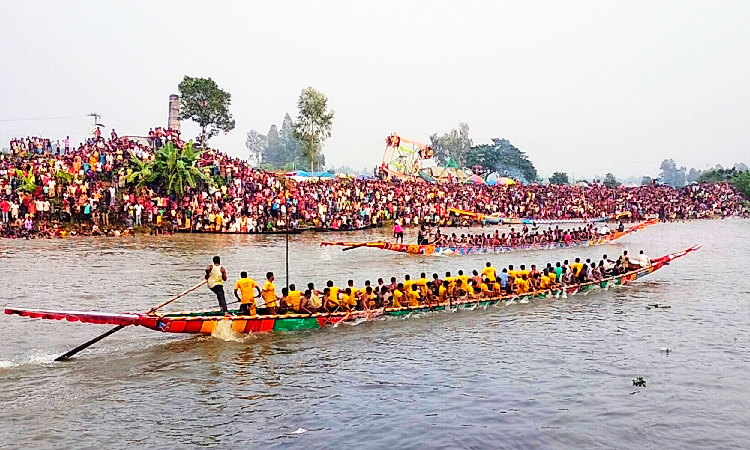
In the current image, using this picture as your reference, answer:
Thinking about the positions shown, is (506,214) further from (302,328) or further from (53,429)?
(53,429)

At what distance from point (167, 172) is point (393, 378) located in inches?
988

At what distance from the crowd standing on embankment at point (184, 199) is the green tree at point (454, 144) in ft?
169

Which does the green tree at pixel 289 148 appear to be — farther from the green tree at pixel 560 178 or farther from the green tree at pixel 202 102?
the green tree at pixel 202 102

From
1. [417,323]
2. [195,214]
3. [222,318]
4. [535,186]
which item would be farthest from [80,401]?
[535,186]

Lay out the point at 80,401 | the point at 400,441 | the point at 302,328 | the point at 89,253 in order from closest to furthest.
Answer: the point at 400,441 < the point at 80,401 < the point at 302,328 < the point at 89,253

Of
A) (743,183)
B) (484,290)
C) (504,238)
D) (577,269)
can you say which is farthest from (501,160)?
(484,290)

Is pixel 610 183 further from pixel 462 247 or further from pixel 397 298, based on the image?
pixel 397 298

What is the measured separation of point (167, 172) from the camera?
3406 cm

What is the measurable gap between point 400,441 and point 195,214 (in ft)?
86.1

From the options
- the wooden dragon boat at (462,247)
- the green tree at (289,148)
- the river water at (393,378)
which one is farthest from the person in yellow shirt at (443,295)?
the green tree at (289,148)

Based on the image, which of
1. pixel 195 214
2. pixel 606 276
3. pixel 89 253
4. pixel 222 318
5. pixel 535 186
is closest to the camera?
pixel 222 318

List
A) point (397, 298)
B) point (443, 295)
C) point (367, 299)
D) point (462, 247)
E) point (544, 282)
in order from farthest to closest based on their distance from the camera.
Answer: point (462, 247)
point (544, 282)
point (443, 295)
point (397, 298)
point (367, 299)

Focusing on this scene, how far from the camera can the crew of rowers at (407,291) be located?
14.3m

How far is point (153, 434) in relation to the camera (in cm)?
932
